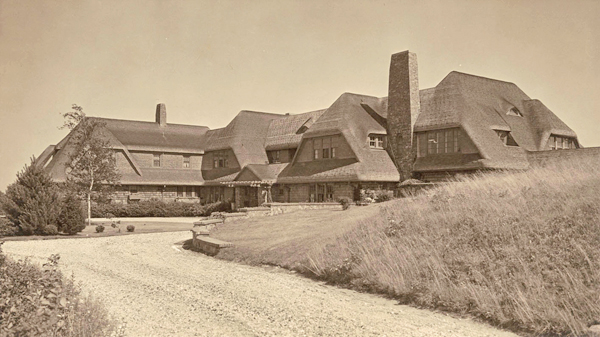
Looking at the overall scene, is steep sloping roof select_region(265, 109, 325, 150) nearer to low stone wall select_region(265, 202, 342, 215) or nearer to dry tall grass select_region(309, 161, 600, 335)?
low stone wall select_region(265, 202, 342, 215)

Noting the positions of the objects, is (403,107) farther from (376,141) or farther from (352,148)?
(352,148)

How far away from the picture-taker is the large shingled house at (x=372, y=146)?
3591 centimetres

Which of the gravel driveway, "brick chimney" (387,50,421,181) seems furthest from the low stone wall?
the gravel driveway

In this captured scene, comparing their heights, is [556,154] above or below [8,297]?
above

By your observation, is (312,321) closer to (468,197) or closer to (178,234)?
(468,197)

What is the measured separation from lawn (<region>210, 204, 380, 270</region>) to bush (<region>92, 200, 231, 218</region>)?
19.2m

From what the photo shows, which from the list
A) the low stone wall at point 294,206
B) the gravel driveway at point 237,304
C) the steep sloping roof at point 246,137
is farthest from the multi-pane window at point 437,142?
the gravel driveway at point 237,304

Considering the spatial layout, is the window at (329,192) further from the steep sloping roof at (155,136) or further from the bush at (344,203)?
the steep sloping roof at (155,136)

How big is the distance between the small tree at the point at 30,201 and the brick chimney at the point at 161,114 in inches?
1195

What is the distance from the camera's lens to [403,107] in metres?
39.4

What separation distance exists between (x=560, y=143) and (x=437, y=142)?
33.6 ft

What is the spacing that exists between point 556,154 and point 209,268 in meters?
25.9

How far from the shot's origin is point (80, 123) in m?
38.8

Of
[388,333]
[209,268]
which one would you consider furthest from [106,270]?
Answer: [388,333]
